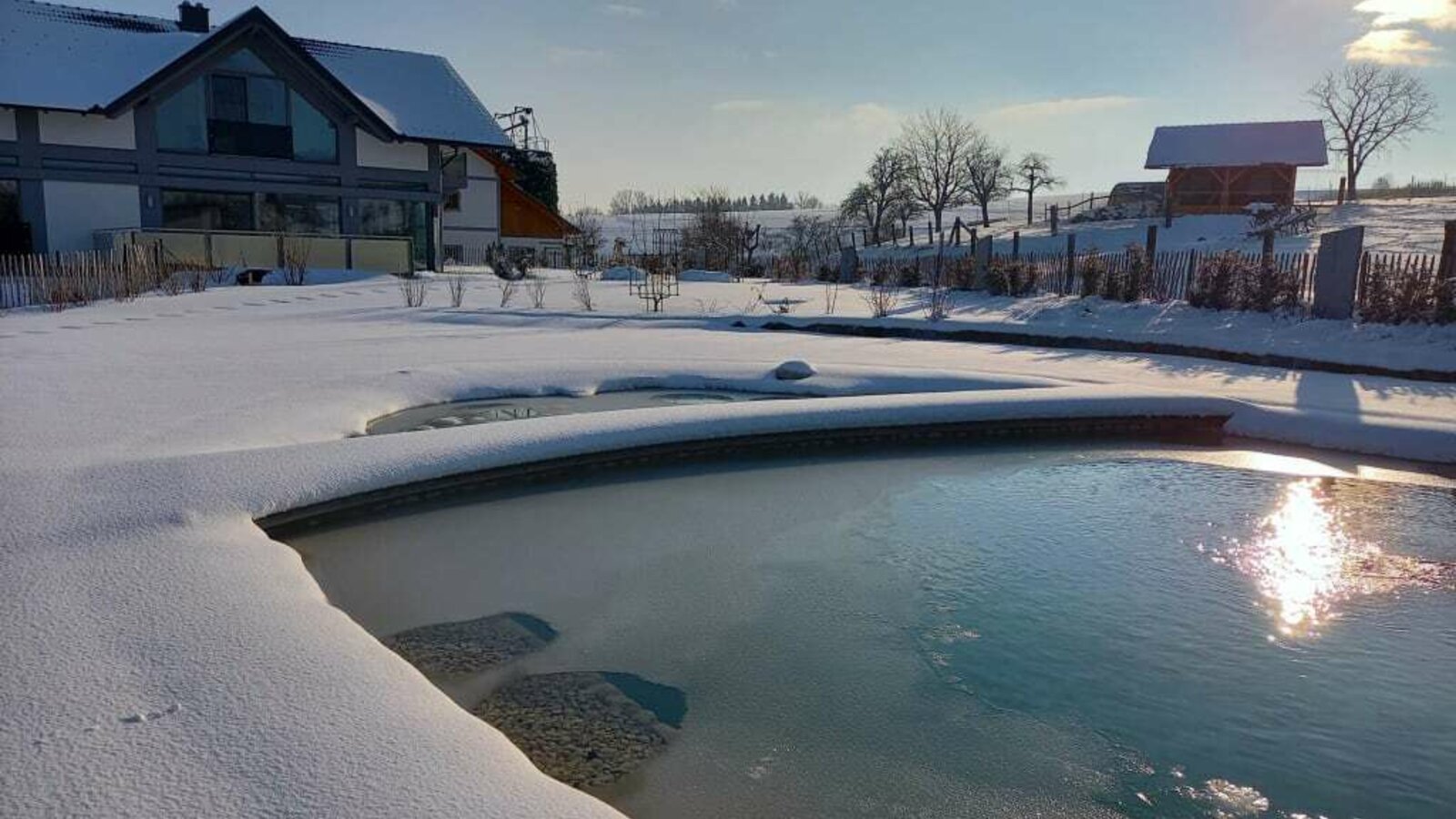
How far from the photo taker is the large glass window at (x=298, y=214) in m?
21.8

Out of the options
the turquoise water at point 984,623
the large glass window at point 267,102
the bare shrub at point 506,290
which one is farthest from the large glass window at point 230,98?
the turquoise water at point 984,623

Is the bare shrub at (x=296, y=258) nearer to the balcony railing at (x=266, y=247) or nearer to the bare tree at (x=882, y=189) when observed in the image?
the balcony railing at (x=266, y=247)

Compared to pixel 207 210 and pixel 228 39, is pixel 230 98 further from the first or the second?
pixel 207 210

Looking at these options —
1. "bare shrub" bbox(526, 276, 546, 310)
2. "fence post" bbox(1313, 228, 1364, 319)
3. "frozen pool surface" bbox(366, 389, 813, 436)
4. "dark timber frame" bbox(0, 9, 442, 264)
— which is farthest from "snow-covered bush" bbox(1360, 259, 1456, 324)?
"dark timber frame" bbox(0, 9, 442, 264)

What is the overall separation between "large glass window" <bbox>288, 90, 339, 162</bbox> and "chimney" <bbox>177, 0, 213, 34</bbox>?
459 cm

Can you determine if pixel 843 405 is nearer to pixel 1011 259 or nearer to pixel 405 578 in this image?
pixel 405 578

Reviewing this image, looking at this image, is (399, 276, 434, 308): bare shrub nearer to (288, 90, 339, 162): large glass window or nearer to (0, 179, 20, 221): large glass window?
(288, 90, 339, 162): large glass window

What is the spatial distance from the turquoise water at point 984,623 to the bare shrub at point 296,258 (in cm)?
1438

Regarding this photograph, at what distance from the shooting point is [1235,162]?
119 feet

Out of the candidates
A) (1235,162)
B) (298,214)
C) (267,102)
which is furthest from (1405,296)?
(1235,162)

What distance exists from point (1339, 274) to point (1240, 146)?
92.9 ft

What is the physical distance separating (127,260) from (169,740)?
624 inches

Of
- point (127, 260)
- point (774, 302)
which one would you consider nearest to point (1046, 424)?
point (774, 302)

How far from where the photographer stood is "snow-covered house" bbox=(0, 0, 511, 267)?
1928 centimetres
